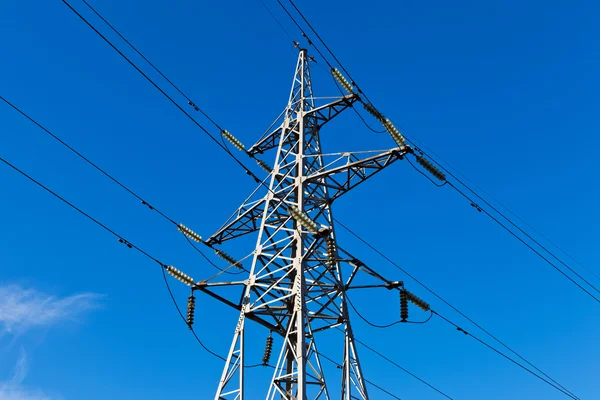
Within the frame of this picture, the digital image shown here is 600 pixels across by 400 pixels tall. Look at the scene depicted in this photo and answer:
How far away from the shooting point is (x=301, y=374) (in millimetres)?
17453

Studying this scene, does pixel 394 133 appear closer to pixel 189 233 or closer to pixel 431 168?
pixel 431 168

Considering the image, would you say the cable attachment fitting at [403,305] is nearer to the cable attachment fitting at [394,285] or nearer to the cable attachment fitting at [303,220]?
the cable attachment fitting at [394,285]

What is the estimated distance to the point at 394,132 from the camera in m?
21.9

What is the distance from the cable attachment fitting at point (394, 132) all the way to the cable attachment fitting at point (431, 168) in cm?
108

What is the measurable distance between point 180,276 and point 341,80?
958 centimetres

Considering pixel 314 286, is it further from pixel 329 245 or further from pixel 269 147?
pixel 269 147

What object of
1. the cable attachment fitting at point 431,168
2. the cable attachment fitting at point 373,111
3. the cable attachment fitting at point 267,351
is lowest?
the cable attachment fitting at point 267,351

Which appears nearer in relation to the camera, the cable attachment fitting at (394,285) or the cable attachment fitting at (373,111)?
the cable attachment fitting at (394,285)

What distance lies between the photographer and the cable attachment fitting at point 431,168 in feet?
73.0

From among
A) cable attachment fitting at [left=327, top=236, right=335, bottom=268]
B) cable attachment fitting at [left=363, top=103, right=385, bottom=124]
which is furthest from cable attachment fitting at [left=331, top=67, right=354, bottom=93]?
cable attachment fitting at [left=327, top=236, right=335, bottom=268]

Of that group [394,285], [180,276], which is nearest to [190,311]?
[180,276]

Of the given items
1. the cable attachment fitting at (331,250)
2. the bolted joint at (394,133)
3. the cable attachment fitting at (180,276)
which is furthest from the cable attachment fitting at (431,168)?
the cable attachment fitting at (180,276)

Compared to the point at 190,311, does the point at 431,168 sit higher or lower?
higher

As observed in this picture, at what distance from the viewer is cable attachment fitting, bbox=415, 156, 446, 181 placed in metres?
22.2
